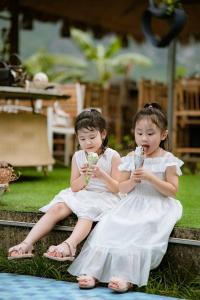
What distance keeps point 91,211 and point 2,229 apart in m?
0.67

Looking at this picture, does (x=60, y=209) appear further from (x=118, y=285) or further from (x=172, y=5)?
(x=172, y=5)

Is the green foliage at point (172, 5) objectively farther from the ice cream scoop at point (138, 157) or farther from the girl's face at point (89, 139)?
the ice cream scoop at point (138, 157)

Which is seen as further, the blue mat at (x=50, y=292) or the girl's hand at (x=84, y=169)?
the girl's hand at (x=84, y=169)

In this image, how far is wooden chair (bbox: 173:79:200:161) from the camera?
838 cm

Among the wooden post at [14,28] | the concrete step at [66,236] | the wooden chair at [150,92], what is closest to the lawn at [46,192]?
the concrete step at [66,236]

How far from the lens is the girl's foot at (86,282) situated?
3.49 m

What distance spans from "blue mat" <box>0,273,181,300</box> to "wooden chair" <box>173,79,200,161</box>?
473 centimetres

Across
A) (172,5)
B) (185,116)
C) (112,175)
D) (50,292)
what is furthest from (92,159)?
(185,116)

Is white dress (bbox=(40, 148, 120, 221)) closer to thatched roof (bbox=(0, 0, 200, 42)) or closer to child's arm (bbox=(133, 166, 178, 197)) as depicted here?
child's arm (bbox=(133, 166, 178, 197))

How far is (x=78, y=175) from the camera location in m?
4.01

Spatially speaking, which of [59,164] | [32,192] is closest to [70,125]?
[59,164]

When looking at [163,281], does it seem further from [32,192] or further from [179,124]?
[179,124]

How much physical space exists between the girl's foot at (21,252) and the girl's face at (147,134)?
0.82 meters

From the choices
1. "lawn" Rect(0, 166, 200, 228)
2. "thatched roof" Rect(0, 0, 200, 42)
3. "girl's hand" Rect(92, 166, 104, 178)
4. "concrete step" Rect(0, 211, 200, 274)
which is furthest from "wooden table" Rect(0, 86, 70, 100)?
"thatched roof" Rect(0, 0, 200, 42)
